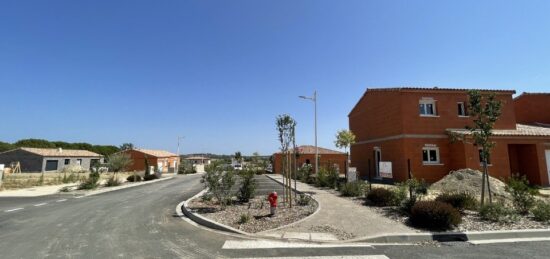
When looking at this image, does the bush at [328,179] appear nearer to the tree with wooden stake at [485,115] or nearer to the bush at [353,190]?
the bush at [353,190]

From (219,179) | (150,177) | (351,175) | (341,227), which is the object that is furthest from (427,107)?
(150,177)

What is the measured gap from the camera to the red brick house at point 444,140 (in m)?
19.3

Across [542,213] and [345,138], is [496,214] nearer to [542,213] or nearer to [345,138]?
[542,213]

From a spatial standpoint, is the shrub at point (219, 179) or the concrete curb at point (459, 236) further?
the shrub at point (219, 179)

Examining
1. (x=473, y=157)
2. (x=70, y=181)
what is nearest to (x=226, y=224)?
(x=473, y=157)

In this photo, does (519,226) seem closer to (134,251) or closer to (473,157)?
(134,251)

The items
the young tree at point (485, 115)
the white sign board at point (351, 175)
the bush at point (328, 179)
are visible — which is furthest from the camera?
the bush at point (328, 179)

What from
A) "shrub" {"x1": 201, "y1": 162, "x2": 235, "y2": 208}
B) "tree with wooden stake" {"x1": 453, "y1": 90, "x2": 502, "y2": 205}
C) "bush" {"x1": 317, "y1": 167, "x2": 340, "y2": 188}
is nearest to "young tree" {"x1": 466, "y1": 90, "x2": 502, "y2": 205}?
"tree with wooden stake" {"x1": 453, "y1": 90, "x2": 502, "y2": 205}

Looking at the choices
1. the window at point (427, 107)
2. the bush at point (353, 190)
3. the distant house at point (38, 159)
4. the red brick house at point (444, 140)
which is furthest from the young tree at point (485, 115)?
the distant house at point (38, 159)

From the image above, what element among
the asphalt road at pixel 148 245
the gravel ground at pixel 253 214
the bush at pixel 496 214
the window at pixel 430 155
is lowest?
the asphalt road at pixel 148 245

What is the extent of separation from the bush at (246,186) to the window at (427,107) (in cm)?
1433

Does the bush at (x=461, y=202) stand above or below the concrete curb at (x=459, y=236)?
above

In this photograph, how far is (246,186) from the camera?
42.0ft

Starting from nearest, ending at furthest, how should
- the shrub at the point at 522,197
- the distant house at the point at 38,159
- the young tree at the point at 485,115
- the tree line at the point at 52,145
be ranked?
the shrub at the point at 522,197 → the young tree at the point at 485,115 → the distant house at the point at 38,159 → the tree line at the point at 52,145
